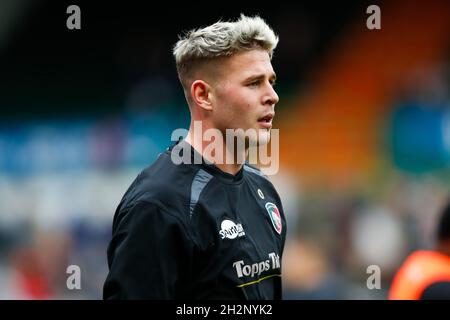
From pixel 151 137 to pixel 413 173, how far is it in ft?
10.3

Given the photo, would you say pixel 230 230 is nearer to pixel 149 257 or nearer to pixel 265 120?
pixel 149 257

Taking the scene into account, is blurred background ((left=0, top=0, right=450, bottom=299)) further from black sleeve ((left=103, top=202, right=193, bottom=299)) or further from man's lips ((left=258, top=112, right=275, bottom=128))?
black sleeve ((left=103, top=202, right=193, bottom=299))

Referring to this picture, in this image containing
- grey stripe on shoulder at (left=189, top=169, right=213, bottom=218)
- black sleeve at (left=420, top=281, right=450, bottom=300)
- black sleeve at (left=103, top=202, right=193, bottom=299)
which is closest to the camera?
black sleeve at (left=103, top=202, right=193, bottom=299)

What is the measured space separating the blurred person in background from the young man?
0.56 meters

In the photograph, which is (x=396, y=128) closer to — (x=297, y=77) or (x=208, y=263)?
(x=297, y=77)

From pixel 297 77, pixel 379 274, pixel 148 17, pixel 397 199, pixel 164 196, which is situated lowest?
pixel 379 274

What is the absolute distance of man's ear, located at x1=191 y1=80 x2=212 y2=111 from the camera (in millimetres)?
2801

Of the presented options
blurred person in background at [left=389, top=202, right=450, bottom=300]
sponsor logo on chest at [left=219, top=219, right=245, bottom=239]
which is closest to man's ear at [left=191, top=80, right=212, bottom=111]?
sponsor logo on chest at [left=219, top=219, right=245, bottom=239]

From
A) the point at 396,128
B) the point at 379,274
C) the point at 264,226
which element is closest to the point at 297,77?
the point at 396,128

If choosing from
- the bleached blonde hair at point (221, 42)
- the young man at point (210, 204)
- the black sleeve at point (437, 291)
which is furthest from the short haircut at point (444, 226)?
the bleached blonde hair at point (221, 42)

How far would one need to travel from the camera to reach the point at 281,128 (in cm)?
855

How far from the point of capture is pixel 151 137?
341 inches

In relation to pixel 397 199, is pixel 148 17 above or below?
above

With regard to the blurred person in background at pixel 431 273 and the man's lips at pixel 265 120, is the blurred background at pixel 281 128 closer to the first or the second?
the blurred person in background at pixel 431 273
